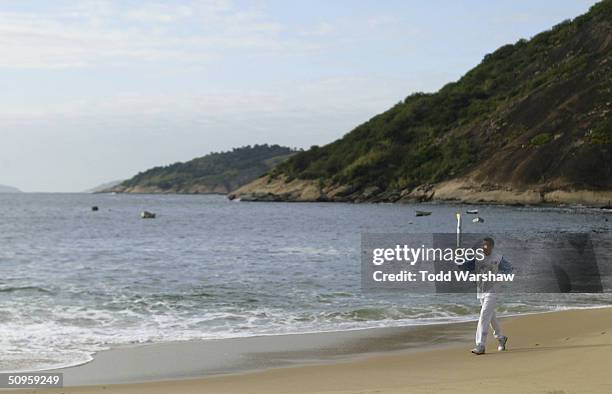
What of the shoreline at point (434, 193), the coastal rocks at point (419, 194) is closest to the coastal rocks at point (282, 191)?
the shoreline at point (434, 193)

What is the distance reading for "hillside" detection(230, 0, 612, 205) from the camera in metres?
115

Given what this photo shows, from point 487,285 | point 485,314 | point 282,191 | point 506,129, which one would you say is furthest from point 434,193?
point 487,285

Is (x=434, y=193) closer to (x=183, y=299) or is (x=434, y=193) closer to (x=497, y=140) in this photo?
(x=497, y=140)

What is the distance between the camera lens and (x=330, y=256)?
40.0m

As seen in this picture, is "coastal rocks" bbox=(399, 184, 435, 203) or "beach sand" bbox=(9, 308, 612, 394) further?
"coastal rocks" bbox=(399, 184, 435, 203)

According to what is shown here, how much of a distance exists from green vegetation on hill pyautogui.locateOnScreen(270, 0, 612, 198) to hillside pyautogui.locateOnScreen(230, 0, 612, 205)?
0.70 ft

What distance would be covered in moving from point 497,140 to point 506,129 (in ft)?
8.41

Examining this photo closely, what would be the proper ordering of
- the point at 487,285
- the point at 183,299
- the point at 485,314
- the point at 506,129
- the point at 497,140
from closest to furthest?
the point at 487,285 → the point at 485,314 → the point at 183,299 → the point at 497,140 → the point at 506,129

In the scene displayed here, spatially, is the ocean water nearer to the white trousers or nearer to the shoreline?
the white trousers

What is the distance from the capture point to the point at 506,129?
132 meters

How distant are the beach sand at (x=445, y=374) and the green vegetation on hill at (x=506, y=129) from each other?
330 ft

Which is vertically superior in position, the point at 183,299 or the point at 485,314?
the point at 485,314

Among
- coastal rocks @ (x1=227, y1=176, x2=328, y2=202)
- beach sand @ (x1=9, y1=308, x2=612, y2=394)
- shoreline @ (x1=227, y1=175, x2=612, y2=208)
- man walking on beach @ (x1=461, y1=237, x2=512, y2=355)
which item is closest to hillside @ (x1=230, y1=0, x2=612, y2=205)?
shoreline @ (x1=227, y1=175, x2=612, y2=208)

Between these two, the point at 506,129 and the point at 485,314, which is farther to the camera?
the point at 506,129
